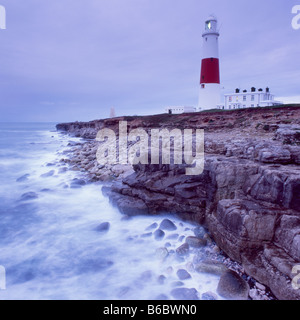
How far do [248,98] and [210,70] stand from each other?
519 inches

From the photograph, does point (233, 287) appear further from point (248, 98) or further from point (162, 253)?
point (248, 98)

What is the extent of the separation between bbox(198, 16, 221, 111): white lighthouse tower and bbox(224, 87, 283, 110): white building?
1143cm

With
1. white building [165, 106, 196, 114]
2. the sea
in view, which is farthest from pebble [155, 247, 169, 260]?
white building [165, 106, 196, 114]

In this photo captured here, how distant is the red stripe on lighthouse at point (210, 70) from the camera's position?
22484 mm

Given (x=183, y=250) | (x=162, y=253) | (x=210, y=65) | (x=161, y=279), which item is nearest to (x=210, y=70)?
(x=210, y=65)

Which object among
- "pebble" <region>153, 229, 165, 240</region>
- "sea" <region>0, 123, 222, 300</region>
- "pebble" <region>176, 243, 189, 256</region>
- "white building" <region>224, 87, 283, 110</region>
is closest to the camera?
"sea" <region>0, 123, 222, 300</region>

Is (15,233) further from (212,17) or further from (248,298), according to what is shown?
(212,17)

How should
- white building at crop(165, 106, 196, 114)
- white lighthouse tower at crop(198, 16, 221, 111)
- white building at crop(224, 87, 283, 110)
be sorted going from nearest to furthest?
white lighthouse tower at crop(198, 16, 221, 111), white building at crop(165, 106, 196, 114), white building at crop(224, 87, 283, 110)

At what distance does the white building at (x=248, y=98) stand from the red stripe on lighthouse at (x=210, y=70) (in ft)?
38.3

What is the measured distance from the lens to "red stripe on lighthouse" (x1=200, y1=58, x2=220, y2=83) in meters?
22.5

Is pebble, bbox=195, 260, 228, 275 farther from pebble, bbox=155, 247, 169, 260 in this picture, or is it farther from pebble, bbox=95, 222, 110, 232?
pebble, bbox=95, 222, 110, 232

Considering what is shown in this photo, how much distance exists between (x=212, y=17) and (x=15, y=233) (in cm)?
2531

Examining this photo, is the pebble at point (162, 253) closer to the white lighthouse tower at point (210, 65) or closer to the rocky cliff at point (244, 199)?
the rocky cliff at point (244, 199)
